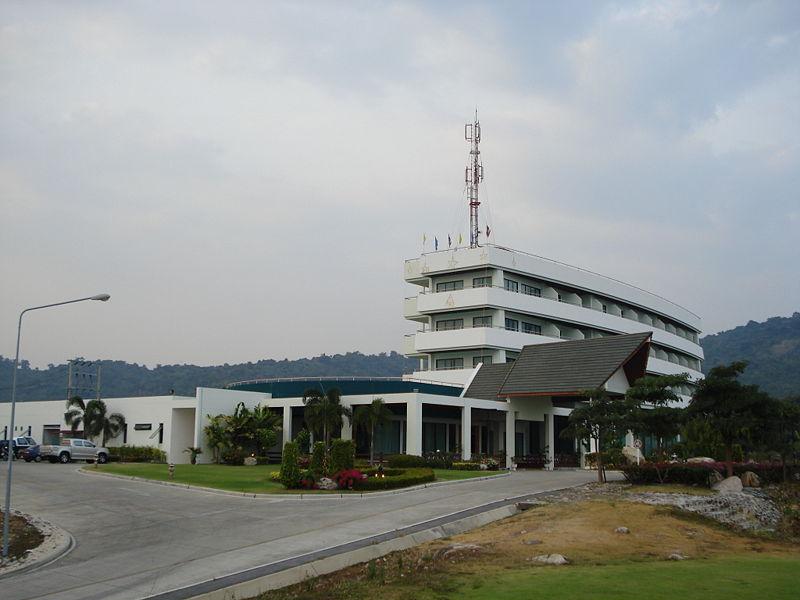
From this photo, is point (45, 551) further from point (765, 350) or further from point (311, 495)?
→ point (765, 350)

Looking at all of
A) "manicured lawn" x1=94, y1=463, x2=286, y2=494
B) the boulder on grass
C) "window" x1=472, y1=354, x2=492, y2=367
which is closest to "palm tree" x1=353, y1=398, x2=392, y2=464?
"manicured lawn" x1=94, y1=463, x2=286, y2=494

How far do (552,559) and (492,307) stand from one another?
5441cm

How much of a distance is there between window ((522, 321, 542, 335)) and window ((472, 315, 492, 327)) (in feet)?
15.0

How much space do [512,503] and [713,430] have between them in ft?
36.2

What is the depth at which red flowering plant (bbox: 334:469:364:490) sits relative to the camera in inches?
1230

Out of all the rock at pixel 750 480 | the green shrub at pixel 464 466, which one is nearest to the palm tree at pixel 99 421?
the green shrub at pixel 464 466

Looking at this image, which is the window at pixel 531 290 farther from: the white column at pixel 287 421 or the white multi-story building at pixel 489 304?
the white column at pixel 287 421

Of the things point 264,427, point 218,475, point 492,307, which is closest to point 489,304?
point 492,307

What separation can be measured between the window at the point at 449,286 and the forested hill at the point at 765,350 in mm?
58207

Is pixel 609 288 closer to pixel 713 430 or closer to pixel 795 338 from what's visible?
pixel 713 430

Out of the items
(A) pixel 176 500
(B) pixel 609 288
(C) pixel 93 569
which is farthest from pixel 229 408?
(B) pixel 609 288

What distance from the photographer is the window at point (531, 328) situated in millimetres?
75312

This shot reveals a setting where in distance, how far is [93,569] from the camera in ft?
60.2

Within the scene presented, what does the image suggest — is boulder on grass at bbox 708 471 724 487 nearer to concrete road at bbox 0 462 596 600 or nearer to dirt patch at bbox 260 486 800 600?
concrete road at bbox 0 462 596 600
